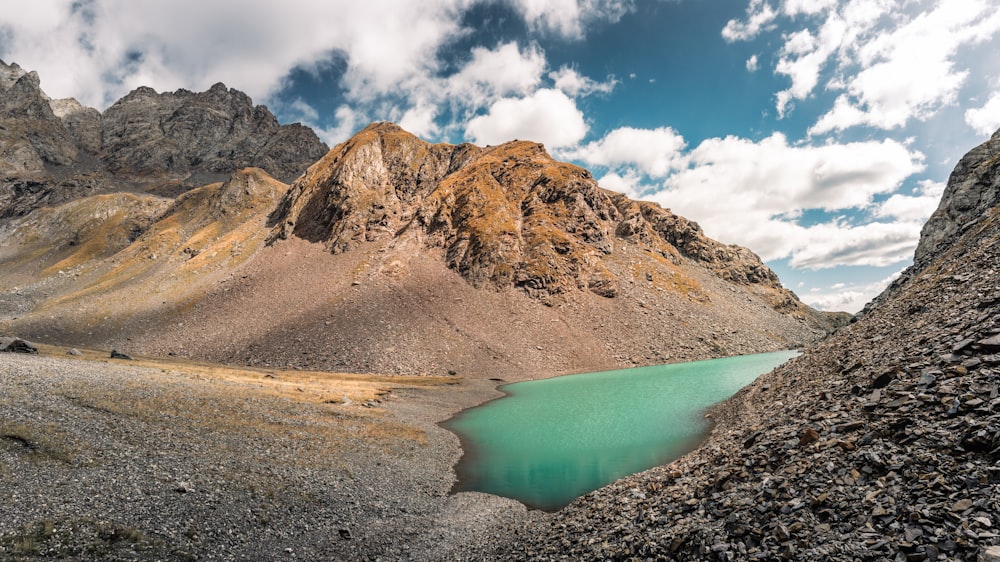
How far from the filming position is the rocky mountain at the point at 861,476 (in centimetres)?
1024

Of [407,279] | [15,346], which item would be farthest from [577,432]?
[407,279]

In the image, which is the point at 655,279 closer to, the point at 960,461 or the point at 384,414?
the point at 384,414

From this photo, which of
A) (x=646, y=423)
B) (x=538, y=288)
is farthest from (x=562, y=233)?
(x=646, y=423)

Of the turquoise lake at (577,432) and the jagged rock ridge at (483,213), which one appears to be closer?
the turquoise lake at (577,432)

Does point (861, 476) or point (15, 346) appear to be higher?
point (861, 476)

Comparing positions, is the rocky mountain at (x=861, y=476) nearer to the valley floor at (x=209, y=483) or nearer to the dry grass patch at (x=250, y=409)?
the valley floor at (x=209, y=483)

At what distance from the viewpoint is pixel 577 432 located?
4281 cm

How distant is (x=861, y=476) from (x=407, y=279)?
381ft

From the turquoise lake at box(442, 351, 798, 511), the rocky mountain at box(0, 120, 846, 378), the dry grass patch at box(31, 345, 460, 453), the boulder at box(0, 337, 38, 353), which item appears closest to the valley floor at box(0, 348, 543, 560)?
the dry grass patch at box(31, 345, 460, 453)

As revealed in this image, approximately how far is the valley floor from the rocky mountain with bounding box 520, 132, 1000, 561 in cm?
696

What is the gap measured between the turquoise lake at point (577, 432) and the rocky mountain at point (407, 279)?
96.4 feet

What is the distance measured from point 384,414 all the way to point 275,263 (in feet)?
356

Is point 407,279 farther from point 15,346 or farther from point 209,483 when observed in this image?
point 209,483

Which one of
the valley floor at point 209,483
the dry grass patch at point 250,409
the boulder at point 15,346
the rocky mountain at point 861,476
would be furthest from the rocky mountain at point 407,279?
the rocky mountain at point 861,476
